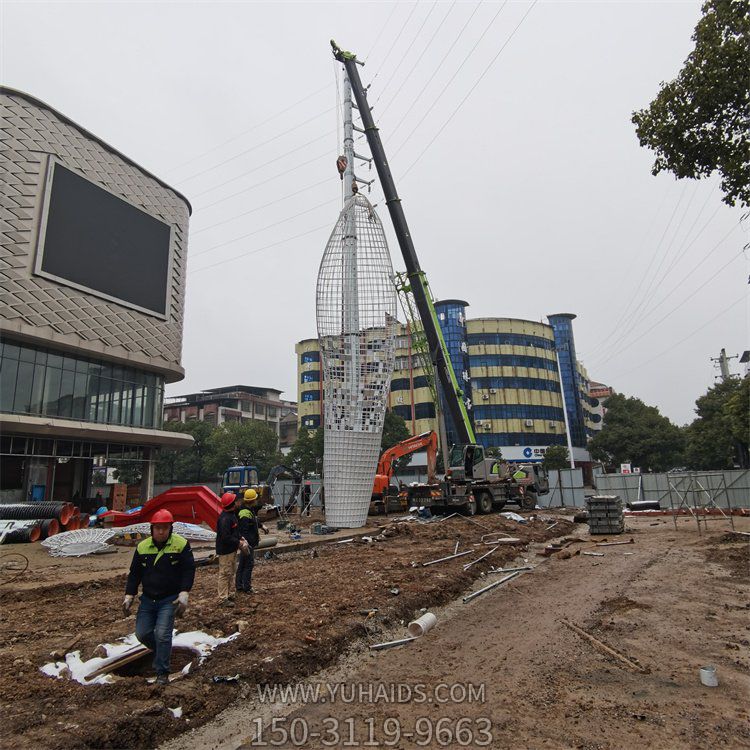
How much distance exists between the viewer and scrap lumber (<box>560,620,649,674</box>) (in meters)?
5.05

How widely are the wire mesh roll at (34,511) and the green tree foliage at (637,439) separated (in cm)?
5076

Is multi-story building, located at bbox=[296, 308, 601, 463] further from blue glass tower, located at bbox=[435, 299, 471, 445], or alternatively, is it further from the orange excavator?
the orange excavator

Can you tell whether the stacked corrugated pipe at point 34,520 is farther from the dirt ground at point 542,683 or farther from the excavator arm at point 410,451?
the dirt ground at point 542,683

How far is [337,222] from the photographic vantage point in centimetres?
2081

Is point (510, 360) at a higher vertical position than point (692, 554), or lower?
higher

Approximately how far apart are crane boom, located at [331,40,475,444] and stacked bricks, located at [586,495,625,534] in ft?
25.1

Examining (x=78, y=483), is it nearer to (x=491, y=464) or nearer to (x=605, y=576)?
(x=491, y=464)

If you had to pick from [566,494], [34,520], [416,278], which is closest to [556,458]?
[566,494]

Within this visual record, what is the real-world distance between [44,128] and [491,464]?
3106 cm

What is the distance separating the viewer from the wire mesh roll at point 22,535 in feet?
50.2

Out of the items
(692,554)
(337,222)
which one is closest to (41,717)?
(692,554)

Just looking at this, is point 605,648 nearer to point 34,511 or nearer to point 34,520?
point 34,520

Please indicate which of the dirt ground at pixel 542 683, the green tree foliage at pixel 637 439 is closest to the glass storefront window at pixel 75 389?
the dirt ground at pixel 542 683

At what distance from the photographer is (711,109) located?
8.23 m
